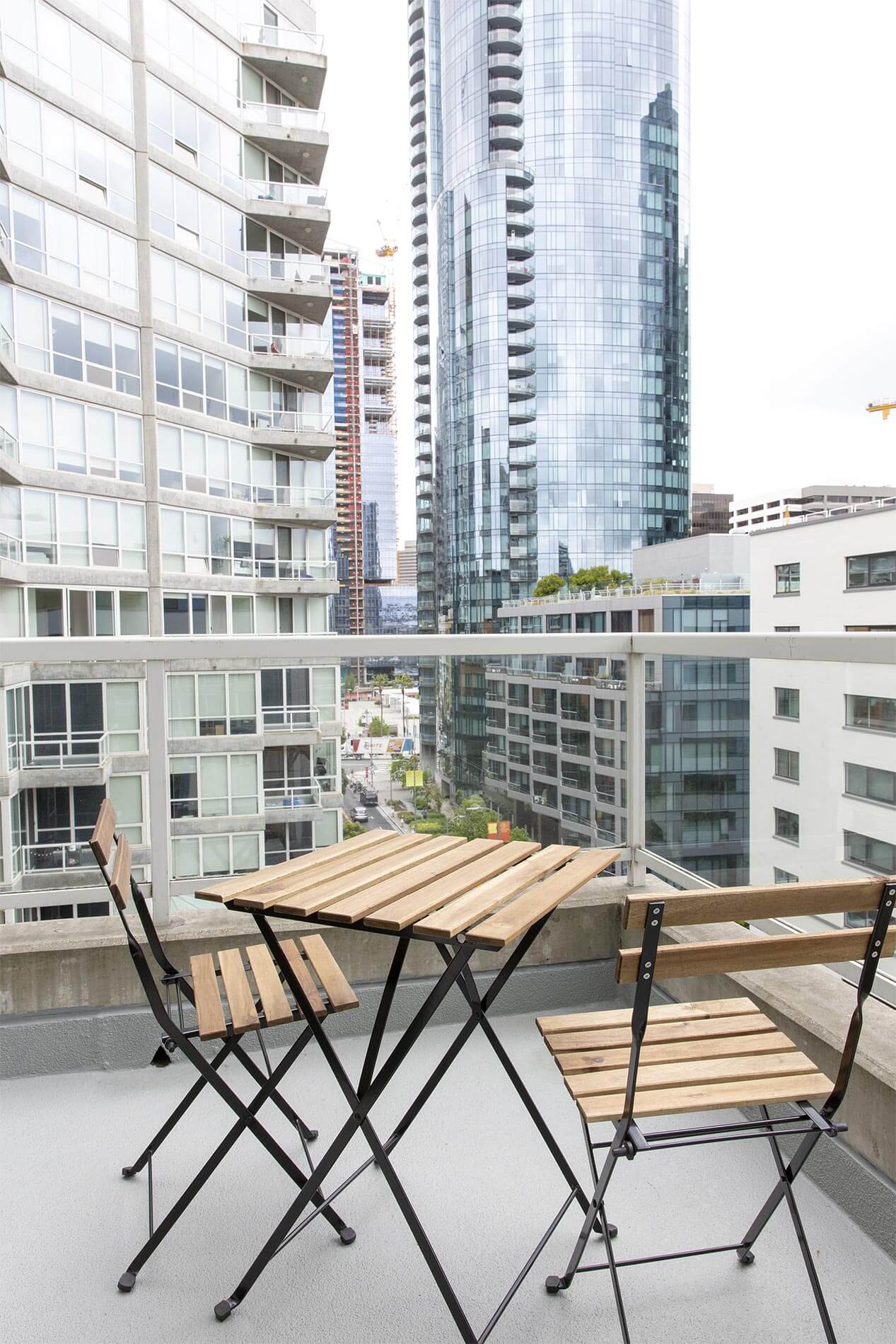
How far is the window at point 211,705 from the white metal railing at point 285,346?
3303 centimetres

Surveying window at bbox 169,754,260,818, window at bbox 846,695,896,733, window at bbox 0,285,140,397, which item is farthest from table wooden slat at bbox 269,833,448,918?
window at bbox 0,285,140,397

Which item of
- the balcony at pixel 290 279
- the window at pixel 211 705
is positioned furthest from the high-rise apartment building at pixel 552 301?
the window at pixel 211 705

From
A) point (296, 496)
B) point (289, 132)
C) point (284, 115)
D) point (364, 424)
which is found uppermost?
point (284, 115)

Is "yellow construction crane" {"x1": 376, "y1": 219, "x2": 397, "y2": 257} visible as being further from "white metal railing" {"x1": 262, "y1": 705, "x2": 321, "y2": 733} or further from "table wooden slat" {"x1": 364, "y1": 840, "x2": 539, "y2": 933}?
"table wooden slat" {"x1": 364, "y1": 840, "x2": 539, "y2": 933}

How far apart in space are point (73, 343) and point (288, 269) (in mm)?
8884

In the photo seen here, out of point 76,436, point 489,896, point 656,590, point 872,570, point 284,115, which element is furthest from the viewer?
point 656,590

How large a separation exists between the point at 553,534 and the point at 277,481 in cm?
3743

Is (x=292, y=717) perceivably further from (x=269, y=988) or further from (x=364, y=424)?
(x=364, y=424)

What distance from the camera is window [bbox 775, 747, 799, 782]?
2062 millimetres

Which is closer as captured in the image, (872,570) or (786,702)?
(786,702)

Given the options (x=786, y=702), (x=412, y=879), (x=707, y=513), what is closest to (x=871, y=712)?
(x=786, y=702)

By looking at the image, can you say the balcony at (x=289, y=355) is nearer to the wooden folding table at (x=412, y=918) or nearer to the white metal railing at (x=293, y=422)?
the white metal railing at (x=293, y=422)

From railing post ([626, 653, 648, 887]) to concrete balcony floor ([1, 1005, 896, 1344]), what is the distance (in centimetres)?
80

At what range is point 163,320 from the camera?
101 feet
